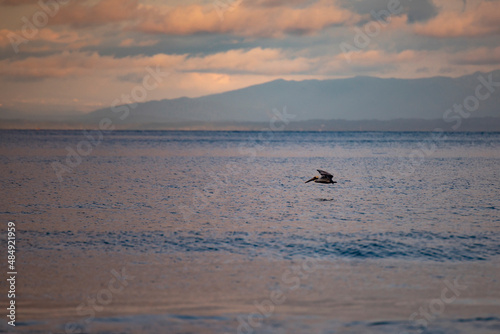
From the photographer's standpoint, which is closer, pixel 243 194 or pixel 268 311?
pixel 268 311

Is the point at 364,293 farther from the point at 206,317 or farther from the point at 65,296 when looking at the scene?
the point at 65,296

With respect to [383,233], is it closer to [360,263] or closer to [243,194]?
[360,263]

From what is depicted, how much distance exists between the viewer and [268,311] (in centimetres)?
1325

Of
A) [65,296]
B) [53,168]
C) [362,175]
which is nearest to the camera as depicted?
[65,296]

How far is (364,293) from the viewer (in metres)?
14.6

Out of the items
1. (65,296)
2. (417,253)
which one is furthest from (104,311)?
(417,253)

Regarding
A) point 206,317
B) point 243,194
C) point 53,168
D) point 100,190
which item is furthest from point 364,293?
point 53,168

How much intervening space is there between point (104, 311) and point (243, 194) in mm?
24963

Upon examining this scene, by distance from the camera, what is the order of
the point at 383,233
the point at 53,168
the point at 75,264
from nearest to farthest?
the point at 75,264
the point at 383,233
the point at 53,168

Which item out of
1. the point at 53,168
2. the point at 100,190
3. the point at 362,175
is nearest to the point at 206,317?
the point at 100,190

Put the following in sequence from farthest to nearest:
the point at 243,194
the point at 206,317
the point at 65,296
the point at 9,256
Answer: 1. the point at 243,194
2. the point at 9,256
3. the point at 65,296
4. the point at 206,317

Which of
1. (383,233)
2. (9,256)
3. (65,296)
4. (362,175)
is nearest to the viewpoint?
(65,296)

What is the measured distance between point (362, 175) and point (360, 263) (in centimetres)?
3668

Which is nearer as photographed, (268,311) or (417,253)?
(268,311)
